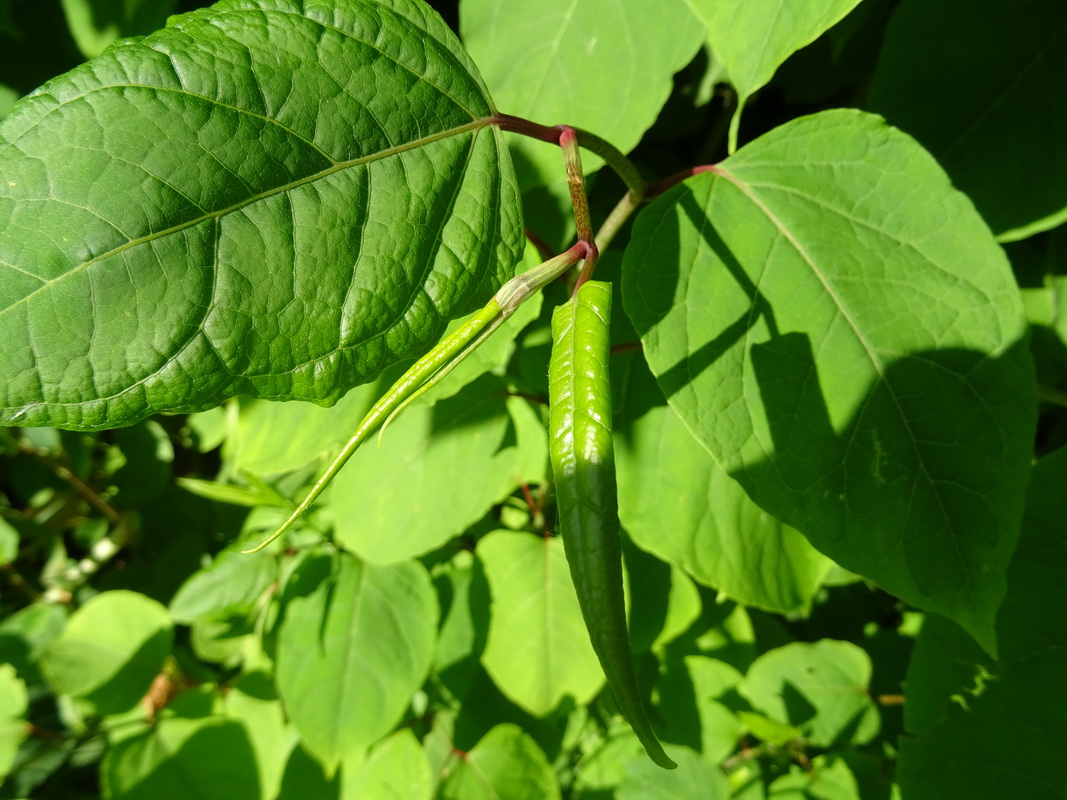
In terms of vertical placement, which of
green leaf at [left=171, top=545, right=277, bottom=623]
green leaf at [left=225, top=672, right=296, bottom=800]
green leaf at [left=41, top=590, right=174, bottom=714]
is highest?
green leaf at [left=171, top=545, right=277, bottom=623]

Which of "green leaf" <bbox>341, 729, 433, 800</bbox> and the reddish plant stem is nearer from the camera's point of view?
the reddish plant stem

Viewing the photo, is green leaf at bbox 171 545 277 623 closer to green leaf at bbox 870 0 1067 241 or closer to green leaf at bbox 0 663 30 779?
green leaf at bbox 0 663 30 779

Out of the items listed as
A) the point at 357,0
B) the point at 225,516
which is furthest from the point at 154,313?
the point at 225,516

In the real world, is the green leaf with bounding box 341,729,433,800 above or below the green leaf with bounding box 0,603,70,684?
below

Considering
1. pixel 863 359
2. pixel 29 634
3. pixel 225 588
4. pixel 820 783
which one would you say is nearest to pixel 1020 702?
pixel 820 783

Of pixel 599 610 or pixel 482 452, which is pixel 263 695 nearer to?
pixel 482 452

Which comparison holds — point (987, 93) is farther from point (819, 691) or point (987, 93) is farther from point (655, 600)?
point (819, 691)

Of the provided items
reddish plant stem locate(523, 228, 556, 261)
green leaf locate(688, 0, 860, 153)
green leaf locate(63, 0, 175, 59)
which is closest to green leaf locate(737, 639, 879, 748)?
reddish plant stem locate(523, 228, 556, 261)
